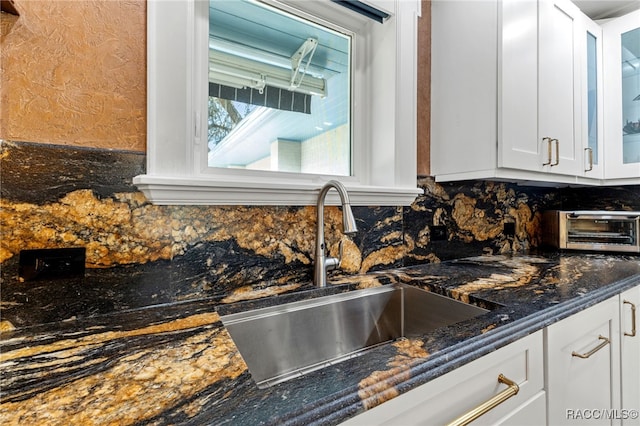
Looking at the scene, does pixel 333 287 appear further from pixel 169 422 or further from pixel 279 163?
pixel 169 422

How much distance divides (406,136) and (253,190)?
29.2 inches

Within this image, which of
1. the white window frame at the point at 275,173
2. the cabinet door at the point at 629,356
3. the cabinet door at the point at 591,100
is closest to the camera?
the white window frame at the point at 275,173

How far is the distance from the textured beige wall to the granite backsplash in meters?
0.05

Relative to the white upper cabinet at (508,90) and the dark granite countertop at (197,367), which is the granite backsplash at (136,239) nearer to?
the dark granite countertop at (197,367)

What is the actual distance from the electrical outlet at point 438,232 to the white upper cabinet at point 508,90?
9.5 inches

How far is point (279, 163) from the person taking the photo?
1239 mm

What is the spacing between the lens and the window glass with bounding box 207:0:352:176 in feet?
3.64

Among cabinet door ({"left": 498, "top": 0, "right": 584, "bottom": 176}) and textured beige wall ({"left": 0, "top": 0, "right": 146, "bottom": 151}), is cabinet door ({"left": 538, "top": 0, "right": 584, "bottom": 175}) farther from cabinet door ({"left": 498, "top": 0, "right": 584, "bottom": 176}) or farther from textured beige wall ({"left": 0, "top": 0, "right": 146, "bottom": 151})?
textured beige wall ({"left": 0, "top": 0, "right": 146, "bottom": 151})

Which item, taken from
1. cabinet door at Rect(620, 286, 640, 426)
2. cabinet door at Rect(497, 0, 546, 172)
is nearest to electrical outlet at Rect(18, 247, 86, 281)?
cabinet door at Rect(497, 0, 546, 172)

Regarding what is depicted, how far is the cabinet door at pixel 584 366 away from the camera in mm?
821

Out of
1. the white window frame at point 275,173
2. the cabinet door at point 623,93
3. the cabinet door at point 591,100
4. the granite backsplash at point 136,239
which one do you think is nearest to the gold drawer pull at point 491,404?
the granite backsplash at point 136,239

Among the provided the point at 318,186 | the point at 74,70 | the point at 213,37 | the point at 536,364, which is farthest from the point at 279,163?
the point at 536,364

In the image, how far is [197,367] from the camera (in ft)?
1.82

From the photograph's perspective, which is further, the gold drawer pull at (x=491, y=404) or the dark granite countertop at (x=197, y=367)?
the gold drawer pull at (x=491, y=404)
